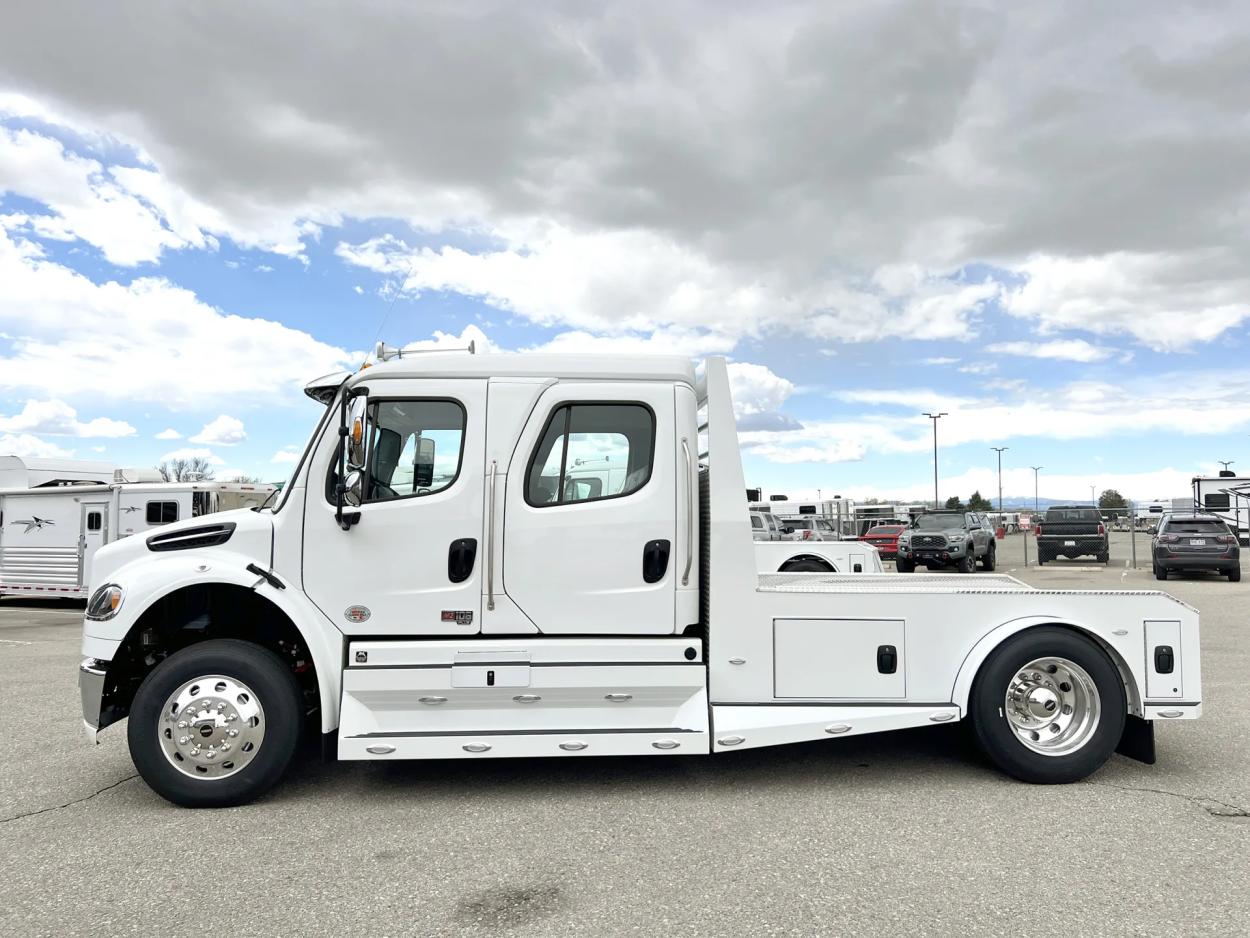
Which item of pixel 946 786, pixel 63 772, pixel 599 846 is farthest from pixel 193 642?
pixel 946 786

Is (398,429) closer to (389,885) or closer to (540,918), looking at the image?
(389,885)

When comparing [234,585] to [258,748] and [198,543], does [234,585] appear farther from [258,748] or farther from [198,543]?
A: [258,748]

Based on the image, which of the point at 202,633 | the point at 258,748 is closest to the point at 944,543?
the point at 202,633

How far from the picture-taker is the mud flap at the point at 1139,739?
5078mm

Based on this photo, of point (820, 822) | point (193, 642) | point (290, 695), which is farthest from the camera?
point (193, 642)

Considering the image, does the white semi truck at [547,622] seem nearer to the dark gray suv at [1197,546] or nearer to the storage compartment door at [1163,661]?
the storage compartment door at [1163,661]

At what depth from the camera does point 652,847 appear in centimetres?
404

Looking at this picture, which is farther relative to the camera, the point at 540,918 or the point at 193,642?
the point at 193,642

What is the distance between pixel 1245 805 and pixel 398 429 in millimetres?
4921

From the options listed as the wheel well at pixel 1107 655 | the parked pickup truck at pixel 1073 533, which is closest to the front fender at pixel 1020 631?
the wheel well at pixel 1107 655

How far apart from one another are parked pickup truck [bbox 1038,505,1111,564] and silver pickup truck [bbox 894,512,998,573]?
102 inches

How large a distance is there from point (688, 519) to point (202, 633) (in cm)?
292

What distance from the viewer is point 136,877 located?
379 centimetres

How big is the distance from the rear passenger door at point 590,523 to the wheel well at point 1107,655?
180 centimetres
